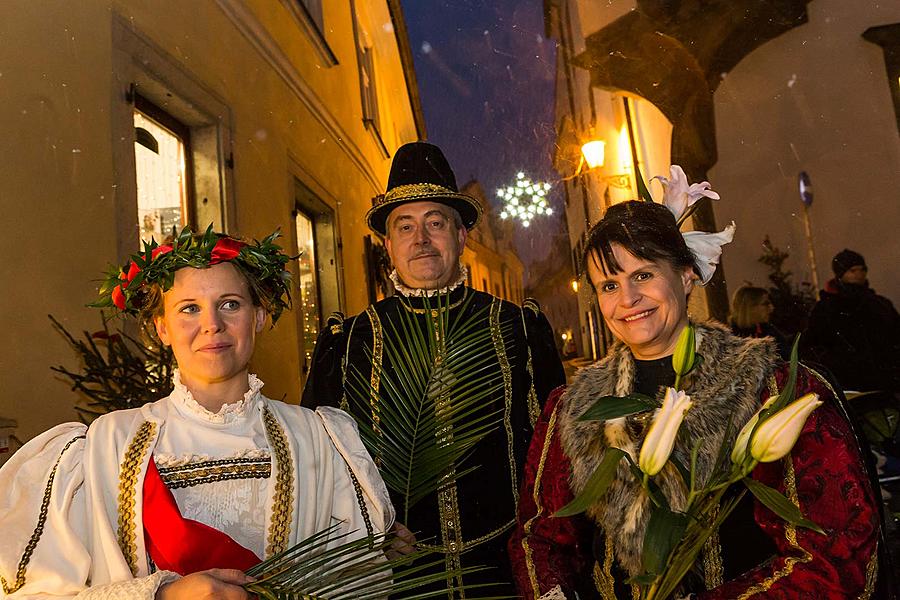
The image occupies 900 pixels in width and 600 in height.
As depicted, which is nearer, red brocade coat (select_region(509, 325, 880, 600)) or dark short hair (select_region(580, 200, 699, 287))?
red brocade coat (select_region(509, 325, 880, 600))

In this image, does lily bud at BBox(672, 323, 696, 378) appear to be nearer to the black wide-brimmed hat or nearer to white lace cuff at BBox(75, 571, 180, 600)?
white lace cuff at BBox(75, 571, 180, 600)

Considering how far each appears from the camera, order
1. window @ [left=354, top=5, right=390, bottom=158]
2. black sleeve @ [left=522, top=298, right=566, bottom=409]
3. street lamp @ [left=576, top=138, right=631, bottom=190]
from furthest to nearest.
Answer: window @ [left=354, top=5, right=390, bottom=158] < street lamp @ [left=576, top=138, right=631, bottom=190] < black sleeve @ [left=522, top=298, right=566, bottom=409]

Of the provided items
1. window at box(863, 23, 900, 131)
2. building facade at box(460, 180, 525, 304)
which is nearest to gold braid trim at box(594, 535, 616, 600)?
building facade at box(460, 180, 525, 304)

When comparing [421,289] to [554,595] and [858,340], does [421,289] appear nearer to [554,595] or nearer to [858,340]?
[554,595]

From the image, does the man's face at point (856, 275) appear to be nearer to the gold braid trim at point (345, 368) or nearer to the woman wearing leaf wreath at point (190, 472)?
the gold braid trim at point (345, 368)

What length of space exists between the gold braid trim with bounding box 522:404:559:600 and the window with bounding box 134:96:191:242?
191cm

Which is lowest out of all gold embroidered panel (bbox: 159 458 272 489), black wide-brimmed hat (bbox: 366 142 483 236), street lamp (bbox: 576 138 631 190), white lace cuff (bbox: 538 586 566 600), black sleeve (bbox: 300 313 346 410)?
white lace cuff (bbox: 538 586 566 600)

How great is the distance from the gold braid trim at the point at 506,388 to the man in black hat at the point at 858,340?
8.13 feet

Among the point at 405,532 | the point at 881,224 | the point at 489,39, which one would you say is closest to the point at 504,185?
the point at 489,39

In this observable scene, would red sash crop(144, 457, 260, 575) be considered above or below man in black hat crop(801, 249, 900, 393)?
below

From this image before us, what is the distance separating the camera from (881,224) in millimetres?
4152

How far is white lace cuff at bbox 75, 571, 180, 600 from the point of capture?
114 centimetres

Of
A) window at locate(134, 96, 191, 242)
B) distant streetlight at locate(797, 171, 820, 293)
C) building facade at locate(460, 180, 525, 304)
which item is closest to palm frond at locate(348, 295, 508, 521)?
building facade at locate(460, 180, 525, 304)

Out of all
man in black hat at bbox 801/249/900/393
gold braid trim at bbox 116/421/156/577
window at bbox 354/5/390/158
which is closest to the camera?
gold braid trim at bbox 116/421/156/577
